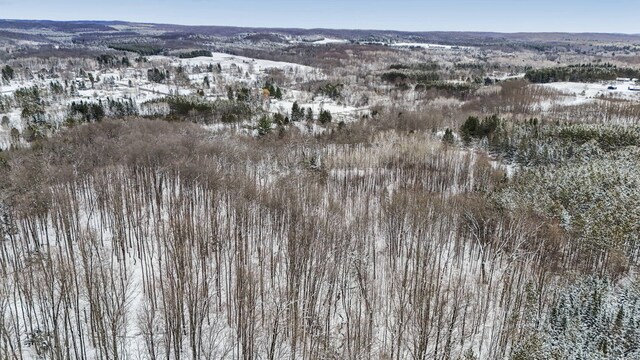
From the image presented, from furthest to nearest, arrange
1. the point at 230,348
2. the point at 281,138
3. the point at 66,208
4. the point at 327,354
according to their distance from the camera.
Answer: the point at 281,138
the point at 66,208
the point at 230,348
the point at 327,354

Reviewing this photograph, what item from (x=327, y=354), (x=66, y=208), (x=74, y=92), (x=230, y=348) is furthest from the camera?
(x=74, y=92)

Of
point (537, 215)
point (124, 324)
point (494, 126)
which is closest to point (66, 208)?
point (124, 324)

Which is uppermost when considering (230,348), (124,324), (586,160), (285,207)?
(586,160)

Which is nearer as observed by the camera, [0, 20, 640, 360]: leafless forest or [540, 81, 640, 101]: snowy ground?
[0, 20, 640, 360]: leafless forest

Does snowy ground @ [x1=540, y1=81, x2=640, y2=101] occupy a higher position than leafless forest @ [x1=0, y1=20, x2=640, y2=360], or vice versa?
snowy ground @ [x1=540, y1=81, x2=640, y2=101]

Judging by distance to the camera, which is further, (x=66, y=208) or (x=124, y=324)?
(x=66, y=208)

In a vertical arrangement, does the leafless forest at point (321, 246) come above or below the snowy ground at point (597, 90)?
below

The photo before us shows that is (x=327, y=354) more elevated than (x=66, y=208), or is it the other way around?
(x=66, y=208)

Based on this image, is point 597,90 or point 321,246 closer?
point 321,246

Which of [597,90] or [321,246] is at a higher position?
[597,90]

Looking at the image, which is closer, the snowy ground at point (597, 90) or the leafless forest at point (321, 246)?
the leafless forest at point (321, 246)

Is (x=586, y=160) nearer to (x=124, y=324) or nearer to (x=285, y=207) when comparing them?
(x=285, y=207)
